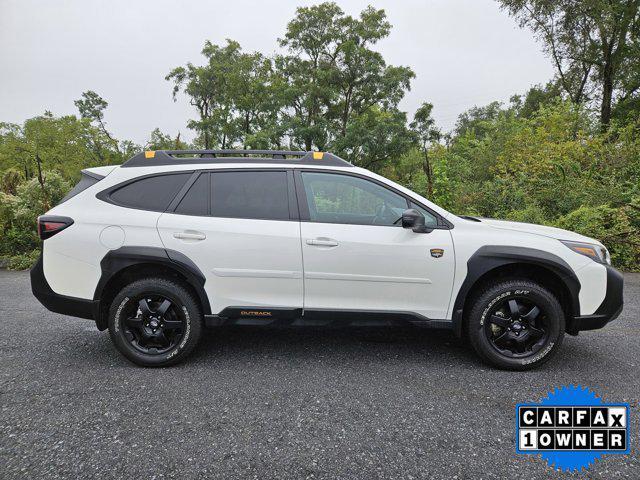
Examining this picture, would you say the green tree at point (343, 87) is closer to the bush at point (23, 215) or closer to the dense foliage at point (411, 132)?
the dense foliage at point (411, 132)

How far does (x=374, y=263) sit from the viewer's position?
289 centimetres

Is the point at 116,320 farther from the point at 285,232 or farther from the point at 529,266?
the point at 529,266

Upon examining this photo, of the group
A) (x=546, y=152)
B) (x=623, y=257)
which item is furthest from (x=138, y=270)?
(x=546, y=152)

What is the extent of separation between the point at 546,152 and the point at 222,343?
10.7m

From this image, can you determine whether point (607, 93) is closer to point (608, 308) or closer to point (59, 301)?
point (608, 308)

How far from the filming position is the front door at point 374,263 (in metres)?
2.89

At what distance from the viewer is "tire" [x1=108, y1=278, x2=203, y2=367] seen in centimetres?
295

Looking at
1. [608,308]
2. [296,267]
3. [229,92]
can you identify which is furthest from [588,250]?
[229,92]

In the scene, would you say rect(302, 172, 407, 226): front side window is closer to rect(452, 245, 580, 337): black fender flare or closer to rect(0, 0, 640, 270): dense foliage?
rect(452, 245, 580, 337): black fender flare

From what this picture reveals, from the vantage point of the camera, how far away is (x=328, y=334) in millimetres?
3822

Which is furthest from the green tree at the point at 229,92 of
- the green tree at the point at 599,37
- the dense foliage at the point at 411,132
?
the green tree at the point at 599,37

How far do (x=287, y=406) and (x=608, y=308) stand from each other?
2.63 m

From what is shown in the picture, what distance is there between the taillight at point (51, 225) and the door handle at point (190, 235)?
0.88 meters

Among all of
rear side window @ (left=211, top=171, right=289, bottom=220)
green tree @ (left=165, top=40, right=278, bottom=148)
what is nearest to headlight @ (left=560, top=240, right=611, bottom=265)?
rear side window @ (left=211, top=171, right=289, bottom=220)
